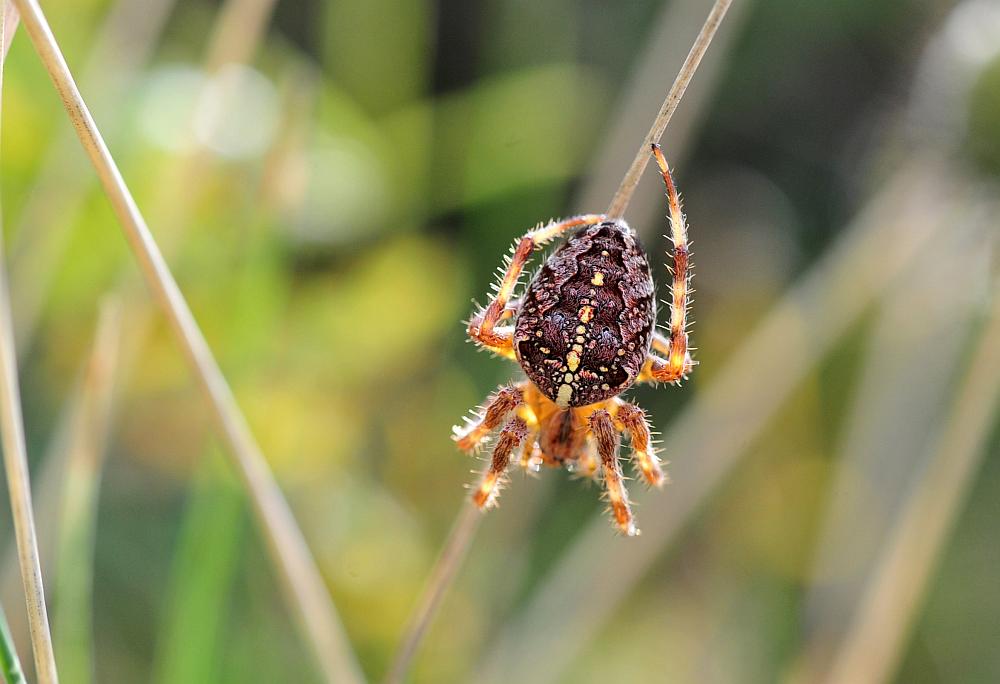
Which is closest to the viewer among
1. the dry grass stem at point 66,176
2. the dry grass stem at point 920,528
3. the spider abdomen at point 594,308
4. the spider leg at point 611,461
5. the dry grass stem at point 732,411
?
the spider abdomen at point 594,308

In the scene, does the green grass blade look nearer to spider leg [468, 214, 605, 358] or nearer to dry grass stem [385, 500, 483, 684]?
dry grass stem [385, 500, 483, 684]

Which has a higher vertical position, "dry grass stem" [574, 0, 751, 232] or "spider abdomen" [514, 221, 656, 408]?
"dry grass stem" [574, 0, 751, 232]

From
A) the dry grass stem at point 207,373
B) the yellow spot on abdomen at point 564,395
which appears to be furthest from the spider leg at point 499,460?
the dry grass stem at point 207,373

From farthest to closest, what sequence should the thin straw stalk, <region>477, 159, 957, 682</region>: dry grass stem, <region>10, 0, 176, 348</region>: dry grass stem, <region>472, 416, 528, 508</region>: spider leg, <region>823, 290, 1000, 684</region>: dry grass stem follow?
<region>477, 159, 957, 682</region>: dry grass stem < <region>10, 0, 176, 348</region>: dry grass stem < <region>823, 290, 1000, 684</region>: dry grass stem < <region>472, 416, 528, 508</region>: spider leg < the thin straw stalk

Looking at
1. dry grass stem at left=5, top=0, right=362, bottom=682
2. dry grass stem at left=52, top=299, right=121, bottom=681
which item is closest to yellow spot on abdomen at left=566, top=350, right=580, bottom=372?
dry grass stem at left=5, top=0, right=362, bottom=682

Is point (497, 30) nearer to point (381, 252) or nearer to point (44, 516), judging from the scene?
point (381, 252)

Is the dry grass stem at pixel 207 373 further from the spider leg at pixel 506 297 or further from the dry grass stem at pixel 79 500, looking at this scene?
the spider leg at pixel 506 297
